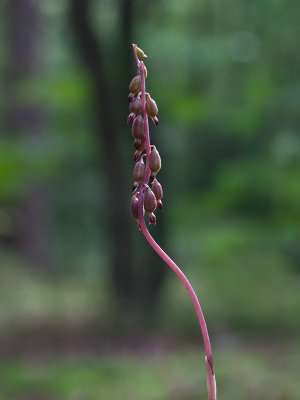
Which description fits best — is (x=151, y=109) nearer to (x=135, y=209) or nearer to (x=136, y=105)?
(x=136, y=105)

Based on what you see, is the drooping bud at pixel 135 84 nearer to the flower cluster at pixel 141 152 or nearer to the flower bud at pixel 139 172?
the flower cluster at pixel 141 152

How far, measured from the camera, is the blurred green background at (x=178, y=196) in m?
5.86

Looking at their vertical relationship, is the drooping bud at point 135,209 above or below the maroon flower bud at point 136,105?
below

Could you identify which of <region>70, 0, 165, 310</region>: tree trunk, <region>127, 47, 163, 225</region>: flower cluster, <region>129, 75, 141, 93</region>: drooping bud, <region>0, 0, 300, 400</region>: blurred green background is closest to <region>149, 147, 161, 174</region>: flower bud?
<region>127, 47, 163, 225</region>: flower cluster

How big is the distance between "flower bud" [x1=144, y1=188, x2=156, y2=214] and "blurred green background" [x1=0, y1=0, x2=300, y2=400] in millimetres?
3936

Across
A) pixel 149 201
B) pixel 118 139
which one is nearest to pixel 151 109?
pixel 149 201

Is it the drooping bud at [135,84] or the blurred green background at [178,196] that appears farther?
the blurred green background at [178,196]

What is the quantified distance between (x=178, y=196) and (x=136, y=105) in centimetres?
660

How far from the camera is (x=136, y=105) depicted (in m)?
1.06

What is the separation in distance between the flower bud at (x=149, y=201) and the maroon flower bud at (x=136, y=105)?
135mm

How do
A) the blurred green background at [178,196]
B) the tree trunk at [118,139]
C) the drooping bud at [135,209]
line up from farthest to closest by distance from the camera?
the tree trunk at [118,139]
the blurred green background at [178,196]
the drooping bud at [135,209]

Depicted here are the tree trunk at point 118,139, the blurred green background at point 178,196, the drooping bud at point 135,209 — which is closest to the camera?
the drooping bud at point 135,209

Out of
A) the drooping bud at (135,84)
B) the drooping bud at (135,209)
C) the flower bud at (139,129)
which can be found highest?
the drooping bud at (135,84)

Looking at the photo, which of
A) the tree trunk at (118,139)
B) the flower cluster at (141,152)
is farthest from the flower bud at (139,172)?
the tree trunk at (118,139)
